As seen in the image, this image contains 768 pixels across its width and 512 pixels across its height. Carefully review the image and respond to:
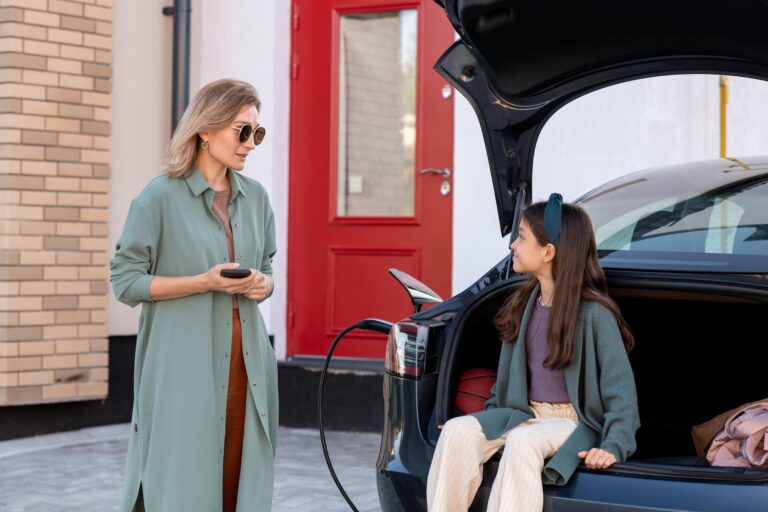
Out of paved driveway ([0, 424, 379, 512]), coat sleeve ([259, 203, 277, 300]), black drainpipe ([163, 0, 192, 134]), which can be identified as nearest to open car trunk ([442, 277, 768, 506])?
coat sleeve ([259, 203, 277, 300])

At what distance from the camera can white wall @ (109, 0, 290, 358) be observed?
7.39m

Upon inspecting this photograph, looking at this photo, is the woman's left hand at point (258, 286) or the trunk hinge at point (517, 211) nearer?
the woman's left hand at point (258, 286)

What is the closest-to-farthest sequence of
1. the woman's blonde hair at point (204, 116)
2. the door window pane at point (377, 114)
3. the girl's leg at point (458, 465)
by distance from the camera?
the girl's leg at point (458, 465), the woman's blonde hair at point (204, 116), the door window pane at point (377, 114)

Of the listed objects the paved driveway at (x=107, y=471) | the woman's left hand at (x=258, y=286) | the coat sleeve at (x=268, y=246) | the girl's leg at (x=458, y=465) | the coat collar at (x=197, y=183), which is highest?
the coat collar at (x=197, y=183)

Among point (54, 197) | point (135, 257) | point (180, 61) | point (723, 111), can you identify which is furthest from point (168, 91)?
point (135, 257)

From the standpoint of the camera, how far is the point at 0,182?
6785 mm

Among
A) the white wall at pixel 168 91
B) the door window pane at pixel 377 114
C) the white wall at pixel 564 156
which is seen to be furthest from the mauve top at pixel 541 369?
the white wall at pixel 168 91

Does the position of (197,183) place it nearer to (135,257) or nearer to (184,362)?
(135,257)

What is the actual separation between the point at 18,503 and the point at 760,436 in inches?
135

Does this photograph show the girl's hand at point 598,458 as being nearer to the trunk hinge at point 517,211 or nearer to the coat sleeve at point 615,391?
the coat sleeve at point 615,391

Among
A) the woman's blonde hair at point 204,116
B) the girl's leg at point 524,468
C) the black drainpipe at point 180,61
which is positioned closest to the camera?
the girl's leg at point 524,468

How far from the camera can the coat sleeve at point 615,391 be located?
3.29 m

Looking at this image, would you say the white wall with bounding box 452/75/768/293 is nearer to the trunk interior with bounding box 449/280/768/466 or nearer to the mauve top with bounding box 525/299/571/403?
the trunk interior with bounding box 449/280/768/466

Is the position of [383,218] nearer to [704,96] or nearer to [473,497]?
[704,96]
